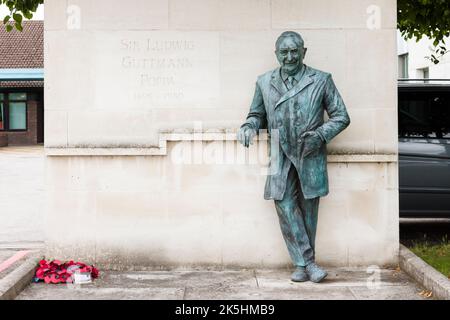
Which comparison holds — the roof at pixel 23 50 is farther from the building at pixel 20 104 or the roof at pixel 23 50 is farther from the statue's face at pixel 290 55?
the statue's face at pixel 290 55

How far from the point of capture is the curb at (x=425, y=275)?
18.4 ft

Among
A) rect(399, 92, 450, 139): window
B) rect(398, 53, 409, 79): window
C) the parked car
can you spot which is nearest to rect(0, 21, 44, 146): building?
rect(398, 53, 409, 79): window

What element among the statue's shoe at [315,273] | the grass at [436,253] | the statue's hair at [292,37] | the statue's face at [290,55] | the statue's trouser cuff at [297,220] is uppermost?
the statue's hair at [292,37]

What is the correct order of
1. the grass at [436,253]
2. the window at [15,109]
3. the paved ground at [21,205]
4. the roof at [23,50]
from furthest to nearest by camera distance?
1. the window at [15,109]
2. the roof at [23,50]
3. the paved ground at [21,205]
4. the grass at [436,253]

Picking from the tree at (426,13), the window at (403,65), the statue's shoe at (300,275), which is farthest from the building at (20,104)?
the statue's shoe at (300,275)

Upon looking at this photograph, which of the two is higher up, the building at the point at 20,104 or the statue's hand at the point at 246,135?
the building at the point at 20,104

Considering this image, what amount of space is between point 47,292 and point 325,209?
274 cm

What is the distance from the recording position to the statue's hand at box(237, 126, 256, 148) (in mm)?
6298

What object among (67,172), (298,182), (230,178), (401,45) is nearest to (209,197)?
(230,178)

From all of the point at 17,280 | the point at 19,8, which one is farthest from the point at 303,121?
the point at 19,8

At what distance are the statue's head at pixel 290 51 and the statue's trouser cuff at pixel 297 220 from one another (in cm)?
90

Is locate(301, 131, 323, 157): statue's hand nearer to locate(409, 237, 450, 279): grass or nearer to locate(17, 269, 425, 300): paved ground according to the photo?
locate(17, 269, 425, 300): paved ground

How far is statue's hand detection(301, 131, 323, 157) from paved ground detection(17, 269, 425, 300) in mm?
1211

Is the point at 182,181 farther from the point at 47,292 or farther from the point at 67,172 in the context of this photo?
the point at 47,292
